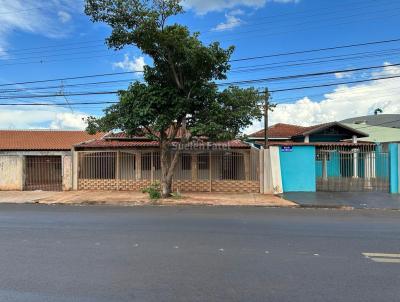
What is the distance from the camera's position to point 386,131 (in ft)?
130

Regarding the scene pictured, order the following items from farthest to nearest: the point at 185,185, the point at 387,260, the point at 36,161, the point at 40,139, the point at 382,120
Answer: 1. the point at 382,120
2. the point at 40,139
3. the point at 36,161
4. the point at 185,185
5. the point at 387,260

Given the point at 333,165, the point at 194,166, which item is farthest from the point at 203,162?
the point at 333,165

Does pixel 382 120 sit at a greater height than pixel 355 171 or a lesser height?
greater

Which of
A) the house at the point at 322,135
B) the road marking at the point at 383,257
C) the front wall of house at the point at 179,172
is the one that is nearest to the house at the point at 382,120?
the house at the point at 322,135

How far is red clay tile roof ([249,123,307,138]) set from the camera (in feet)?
115

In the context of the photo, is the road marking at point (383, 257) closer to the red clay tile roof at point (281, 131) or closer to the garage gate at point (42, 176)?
the garage gate at point (42, 176)

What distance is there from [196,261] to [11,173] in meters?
18.5

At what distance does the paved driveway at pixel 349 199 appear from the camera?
15480mm

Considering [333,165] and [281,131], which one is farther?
[281,131]

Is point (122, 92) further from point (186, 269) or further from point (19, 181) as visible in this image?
point (186, 269)

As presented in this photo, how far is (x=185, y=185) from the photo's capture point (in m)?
20.9

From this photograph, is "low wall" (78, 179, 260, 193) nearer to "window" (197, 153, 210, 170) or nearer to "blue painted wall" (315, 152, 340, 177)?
"window" (197, 153, 210, 170)

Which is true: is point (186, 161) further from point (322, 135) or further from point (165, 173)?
point (322, 135)

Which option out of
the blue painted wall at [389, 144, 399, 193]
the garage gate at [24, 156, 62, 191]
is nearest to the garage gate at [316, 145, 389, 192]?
the blue painted wall at [389, 144, 399, 193]
